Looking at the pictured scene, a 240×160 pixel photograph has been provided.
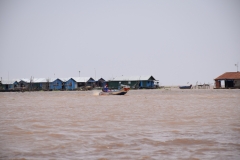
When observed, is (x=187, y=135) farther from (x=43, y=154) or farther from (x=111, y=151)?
(x=43, y=154)

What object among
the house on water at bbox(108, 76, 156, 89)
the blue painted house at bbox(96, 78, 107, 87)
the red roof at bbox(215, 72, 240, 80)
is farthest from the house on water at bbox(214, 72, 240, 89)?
the blue painted house at bbox(96, 78, 107, 87)

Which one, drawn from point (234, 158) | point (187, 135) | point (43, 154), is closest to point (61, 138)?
point (43, 154)

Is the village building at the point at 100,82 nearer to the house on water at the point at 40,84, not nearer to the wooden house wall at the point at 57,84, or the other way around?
the wooden house wall at the point at 57,84

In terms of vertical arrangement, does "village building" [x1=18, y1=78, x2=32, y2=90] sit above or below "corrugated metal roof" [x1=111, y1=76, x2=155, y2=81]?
below

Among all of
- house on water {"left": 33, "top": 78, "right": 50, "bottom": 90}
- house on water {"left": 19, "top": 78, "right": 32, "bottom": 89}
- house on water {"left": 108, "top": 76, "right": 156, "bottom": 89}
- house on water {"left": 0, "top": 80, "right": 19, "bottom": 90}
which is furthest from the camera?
house on water {"left": 0, "top": 80, "right": 19, "bottom": 90}

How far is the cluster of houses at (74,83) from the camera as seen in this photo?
3071 inches

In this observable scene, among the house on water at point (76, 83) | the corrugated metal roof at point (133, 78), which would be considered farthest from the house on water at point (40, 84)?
the corrugated metal roof at point (133, 78)

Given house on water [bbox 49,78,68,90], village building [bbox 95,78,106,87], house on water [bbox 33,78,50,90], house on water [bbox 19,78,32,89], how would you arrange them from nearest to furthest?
house on water [bbox 49,78,68,90] → house on water [bbox 33,78,50,90] → house on water [bbox 19,78,32,89] → village building [bbox 95,78,106,87]

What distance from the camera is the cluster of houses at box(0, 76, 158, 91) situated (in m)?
78.0

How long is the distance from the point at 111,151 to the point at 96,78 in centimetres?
8137

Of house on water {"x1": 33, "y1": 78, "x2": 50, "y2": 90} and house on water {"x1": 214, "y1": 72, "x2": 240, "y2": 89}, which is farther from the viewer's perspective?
house on water {"x1": 33, "y1": 78, "x2": 50, "y2": 90}

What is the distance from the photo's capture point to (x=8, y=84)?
87312 millimetres

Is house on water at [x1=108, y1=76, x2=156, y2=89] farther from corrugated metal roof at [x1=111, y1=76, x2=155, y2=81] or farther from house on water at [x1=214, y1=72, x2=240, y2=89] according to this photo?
house on water at [x1=214, y1=72, x2=240, y2=89]

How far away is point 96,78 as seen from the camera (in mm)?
88375
